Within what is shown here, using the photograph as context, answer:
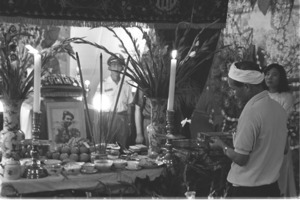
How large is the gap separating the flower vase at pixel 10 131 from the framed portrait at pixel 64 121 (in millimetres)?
230

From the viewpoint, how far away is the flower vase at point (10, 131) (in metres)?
1.67

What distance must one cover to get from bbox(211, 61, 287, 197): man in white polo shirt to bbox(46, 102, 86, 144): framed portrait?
2.46ft

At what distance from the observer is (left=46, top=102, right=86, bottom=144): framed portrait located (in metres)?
1.92

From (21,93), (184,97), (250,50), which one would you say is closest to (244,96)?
(21,93)

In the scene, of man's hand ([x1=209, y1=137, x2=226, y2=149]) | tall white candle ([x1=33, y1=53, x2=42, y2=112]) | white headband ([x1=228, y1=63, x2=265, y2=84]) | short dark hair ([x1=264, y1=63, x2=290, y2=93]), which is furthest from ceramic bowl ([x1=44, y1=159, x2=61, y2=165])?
short dark hair ([x1=264, y1=63, x2=290, y2=93])

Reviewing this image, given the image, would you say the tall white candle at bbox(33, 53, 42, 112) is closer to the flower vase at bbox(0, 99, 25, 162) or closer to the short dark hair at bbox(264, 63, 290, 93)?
the flower vase at bbox(0, 99, 25, 162)

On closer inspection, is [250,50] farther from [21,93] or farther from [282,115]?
[21,93]

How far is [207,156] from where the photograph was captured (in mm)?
1935

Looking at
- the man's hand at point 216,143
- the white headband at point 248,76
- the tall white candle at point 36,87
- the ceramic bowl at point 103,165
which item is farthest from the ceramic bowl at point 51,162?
the white headband at point 248,76

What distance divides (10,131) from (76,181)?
1.20ft

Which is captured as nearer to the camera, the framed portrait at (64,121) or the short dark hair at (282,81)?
the framed portrait at (64,121)

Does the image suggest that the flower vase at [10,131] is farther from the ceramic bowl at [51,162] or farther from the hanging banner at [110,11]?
the hanging banner at [110,11]

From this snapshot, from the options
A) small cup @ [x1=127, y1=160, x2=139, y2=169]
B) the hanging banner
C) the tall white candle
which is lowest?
small cup @ [x1=127, y1=160, x2=139, y2=169]

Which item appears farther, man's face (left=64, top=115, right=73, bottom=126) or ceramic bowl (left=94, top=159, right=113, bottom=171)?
man's face (left=64, top=115, right=73, bottom=126)
